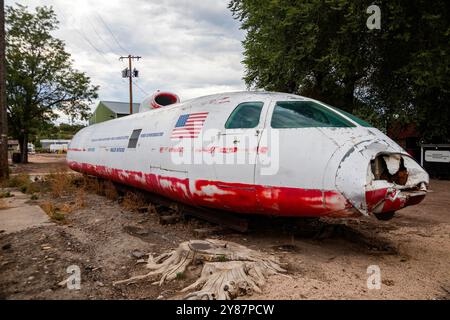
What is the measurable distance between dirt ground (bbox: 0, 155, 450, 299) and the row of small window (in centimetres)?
189

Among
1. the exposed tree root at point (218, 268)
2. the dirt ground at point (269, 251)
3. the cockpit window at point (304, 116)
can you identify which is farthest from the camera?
the cockpit window at point (304, 116)

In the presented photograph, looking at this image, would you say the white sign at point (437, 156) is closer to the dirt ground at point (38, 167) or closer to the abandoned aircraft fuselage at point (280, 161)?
the abandoned aircraft fuselage at point (280, 161)

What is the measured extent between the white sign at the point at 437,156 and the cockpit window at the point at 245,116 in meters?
14.3

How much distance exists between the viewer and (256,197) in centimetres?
479

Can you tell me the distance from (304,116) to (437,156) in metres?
14.3

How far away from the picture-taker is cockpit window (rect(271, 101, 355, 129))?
4.78 m

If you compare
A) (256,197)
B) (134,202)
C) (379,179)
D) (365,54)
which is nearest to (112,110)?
(365,54)

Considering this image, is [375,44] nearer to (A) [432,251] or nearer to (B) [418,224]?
(B) [418,224]

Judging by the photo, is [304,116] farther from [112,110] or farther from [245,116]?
[112,110]

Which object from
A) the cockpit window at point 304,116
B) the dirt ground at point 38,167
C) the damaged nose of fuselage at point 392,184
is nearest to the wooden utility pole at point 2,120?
the dirt ground at point 38,167

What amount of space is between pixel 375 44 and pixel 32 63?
26.7 meters

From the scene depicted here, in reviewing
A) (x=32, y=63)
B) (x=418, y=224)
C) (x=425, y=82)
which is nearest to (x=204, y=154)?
(x=418, y=224)

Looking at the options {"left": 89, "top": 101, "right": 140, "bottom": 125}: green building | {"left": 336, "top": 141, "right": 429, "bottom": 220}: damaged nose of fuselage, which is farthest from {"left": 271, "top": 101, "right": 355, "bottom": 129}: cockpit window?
{"left": 89, "top": 101, "right": 140, "bottom": 125}: green building

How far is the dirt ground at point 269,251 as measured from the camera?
3.53 m
